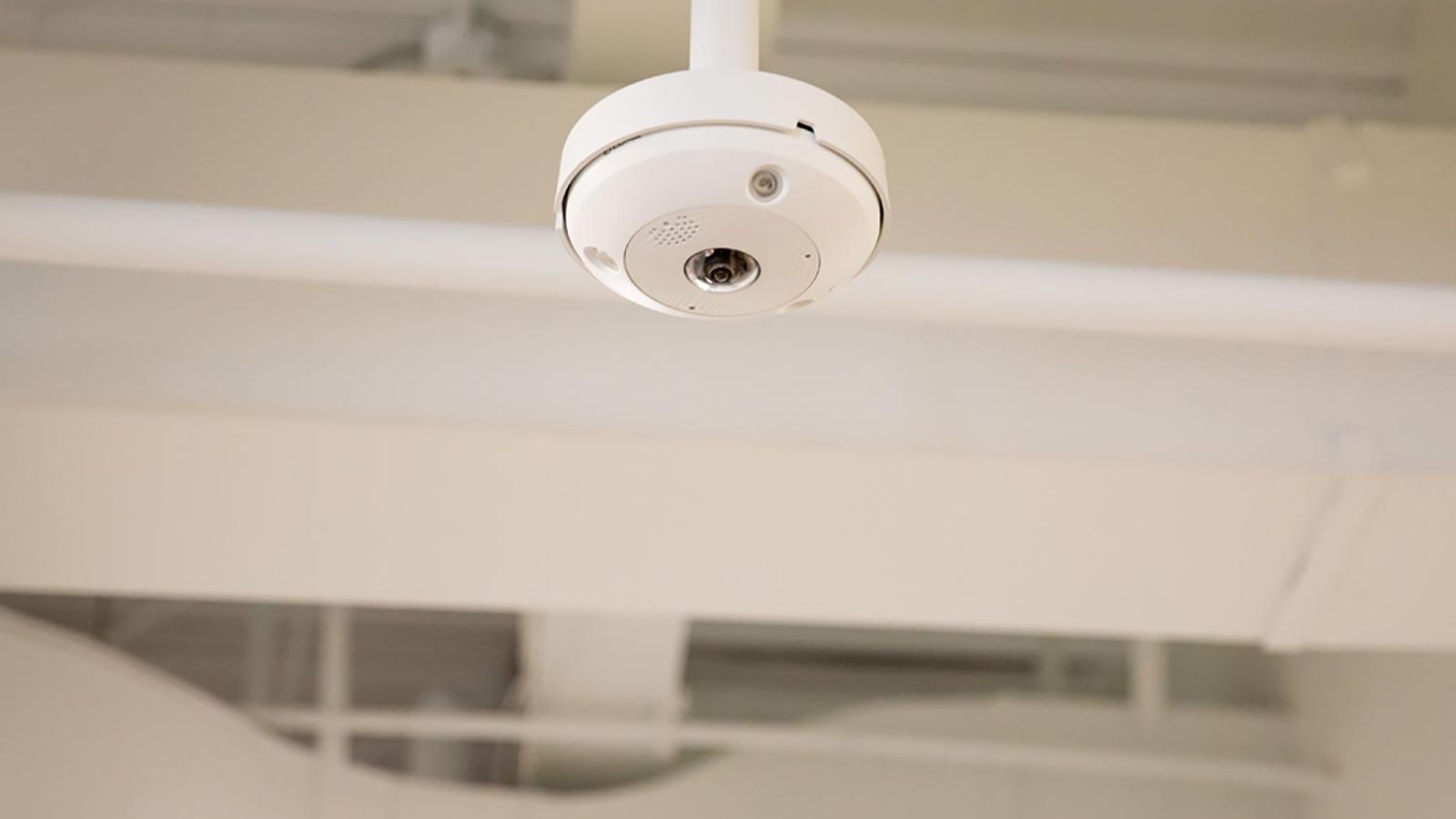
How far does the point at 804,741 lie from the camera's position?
262cm

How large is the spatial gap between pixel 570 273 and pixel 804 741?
1.61 m

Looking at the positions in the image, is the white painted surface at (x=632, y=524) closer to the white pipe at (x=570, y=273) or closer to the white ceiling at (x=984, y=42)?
the white pipe at (x=570, y=273)

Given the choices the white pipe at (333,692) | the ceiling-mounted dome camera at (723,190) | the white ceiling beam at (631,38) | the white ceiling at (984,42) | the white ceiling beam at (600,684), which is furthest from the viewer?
the white pipe at (333,692)

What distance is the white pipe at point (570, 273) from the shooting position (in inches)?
47.3

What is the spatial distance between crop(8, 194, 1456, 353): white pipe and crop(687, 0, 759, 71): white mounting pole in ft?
1.16

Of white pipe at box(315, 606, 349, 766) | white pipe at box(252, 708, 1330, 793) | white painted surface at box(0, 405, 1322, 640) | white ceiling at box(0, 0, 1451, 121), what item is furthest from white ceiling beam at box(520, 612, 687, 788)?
white ceiling at box(0, 0, 1451, 121)

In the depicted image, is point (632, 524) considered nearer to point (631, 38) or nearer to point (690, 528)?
point (690, 528)

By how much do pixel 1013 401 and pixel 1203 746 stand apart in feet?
4.99

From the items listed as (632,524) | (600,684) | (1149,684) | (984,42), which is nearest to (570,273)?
(632,524)

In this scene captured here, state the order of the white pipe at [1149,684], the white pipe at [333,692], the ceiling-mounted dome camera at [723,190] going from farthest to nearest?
the white pipe at [1149,684], the white pipe at [333,692], the ceiling-mounted dome camera at [723,190]

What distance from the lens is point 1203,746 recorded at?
9.03 feet

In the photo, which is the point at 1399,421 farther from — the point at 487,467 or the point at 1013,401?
the point at 487,467

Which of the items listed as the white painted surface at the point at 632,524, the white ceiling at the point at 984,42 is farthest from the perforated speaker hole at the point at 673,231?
the white ceiling at the point at 984,42

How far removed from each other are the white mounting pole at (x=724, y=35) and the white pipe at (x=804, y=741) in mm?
1842
